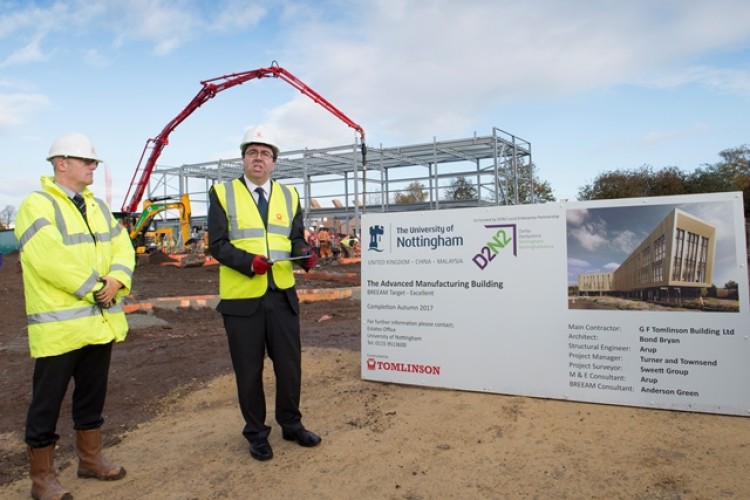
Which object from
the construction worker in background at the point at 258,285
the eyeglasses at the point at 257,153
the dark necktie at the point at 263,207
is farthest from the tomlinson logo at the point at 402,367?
the eyeglasses at the point at 257,153

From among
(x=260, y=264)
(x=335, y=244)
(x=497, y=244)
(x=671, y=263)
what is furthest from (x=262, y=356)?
(x=335, y=244)

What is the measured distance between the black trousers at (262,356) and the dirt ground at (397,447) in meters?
0.23

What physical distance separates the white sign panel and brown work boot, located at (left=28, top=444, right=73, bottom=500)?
2693 millimetres

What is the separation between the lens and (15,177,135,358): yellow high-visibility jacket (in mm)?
3232

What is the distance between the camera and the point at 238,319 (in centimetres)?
378

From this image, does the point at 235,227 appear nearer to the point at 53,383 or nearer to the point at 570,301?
the point at 53,383

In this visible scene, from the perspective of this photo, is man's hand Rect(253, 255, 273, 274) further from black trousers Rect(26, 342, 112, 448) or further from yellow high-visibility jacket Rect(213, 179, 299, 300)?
black trousers Rect(26, 342, 112, 448)

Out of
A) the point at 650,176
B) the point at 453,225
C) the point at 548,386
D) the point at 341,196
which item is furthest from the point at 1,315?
the point at 650,176

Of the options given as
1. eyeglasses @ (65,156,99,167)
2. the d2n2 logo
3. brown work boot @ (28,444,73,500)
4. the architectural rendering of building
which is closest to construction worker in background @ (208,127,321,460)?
eyeglasses @ (65,156,99,167)

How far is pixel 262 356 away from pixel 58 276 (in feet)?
4.40

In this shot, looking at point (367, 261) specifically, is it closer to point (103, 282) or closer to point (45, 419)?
point (103, 282)

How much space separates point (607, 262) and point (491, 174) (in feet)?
69.2

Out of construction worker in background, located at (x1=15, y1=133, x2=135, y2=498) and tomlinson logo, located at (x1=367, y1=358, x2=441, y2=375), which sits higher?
construction worker in background, located at (x1=15, y1=133, x2=135, y2=498)

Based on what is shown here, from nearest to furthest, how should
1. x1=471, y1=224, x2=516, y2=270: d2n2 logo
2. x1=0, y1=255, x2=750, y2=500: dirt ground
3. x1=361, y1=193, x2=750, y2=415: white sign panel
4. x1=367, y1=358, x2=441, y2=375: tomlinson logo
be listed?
Answer: x1=0, y1=255, x2=750, y2=500: dirt ground
x1=361, y1=193, x2=750, y2=415: white sign panel
x1=471, y1=224, x2=516, y2=270: d2n2 logo
x1=367, y1=358, x2=441, y2=375: tomlinson logo
